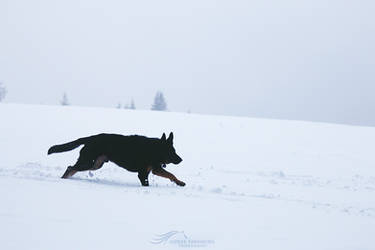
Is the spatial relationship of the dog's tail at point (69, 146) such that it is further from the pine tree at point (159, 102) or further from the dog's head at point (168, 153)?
the pine tree at point (159, 102)

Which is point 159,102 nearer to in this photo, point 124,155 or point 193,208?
point 124,155

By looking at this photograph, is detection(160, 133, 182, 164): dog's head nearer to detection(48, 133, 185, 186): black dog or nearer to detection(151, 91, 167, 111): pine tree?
detection(48, 133, 185, 186): black dog

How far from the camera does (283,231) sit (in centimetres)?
500

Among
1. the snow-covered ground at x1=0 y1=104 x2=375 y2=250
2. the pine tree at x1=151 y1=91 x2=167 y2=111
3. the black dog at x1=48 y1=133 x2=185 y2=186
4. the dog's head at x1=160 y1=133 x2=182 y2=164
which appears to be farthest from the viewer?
the pine tree at x1=151 y1=91 x2=167 y2=111

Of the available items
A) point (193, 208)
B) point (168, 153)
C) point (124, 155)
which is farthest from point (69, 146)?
point (193, 208)

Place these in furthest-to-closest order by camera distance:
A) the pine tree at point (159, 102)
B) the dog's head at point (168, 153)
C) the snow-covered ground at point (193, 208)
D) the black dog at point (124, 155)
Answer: the pine tree at point (159, 102)
the dog's head at point (168, 153)
the black dog at point (124, 155)
the snow-covered ground at point (193, 208)

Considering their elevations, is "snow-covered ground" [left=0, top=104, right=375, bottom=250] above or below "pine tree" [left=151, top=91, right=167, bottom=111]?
below

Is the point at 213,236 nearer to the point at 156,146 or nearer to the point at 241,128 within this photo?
the point at 156,146

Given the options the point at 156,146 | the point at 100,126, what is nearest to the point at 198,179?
the point at 156,146

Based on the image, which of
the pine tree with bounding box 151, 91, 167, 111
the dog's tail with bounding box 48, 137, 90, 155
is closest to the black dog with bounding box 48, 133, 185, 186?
the dog's tail with bounding box 48, 137, 90, 155

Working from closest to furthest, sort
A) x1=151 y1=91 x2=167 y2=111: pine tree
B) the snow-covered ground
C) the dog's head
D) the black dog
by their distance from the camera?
the snow-covered ground, the black dog, the dog's head, x1=151 y1=91 x2=167 y2=111: pine tree

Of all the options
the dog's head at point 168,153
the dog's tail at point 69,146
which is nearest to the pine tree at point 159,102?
the dog's tail at point 69,146

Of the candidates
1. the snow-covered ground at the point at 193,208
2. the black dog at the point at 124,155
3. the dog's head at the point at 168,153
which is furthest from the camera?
the dog's head at the point at 168,153

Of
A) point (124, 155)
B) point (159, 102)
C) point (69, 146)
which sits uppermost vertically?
point (159, 102)
